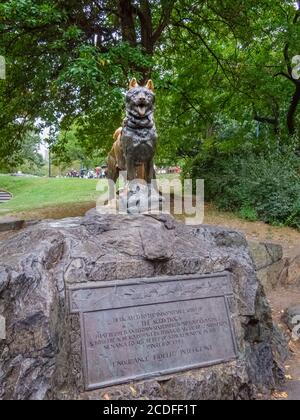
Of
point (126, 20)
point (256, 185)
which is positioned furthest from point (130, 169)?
point (126, 20)

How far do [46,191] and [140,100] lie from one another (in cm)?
1606

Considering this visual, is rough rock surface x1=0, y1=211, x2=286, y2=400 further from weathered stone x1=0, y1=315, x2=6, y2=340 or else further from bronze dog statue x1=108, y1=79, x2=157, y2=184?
bronze dog statue x1=108, y1=79, x2=157, y2=184

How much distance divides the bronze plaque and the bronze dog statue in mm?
1582

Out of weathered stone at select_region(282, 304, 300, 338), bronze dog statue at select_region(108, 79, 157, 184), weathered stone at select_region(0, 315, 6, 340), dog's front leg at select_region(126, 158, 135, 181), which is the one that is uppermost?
bronze dog statue at select_region(108, 79, 157, 184)

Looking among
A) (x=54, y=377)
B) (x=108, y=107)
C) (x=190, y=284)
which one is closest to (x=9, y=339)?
(x=54, y=377)

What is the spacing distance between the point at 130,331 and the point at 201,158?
10.3 meters

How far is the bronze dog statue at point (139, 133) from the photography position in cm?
440

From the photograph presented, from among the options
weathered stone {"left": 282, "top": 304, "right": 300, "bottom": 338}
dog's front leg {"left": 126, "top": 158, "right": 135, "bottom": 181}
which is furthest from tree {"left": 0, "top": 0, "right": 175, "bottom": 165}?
weathered stone {"left": 282, "top": 304, "right": 300, "bottom": 338}

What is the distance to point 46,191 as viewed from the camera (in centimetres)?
1972

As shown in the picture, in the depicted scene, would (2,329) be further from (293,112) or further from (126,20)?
(293,112)

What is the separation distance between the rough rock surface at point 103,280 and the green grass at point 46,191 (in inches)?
370

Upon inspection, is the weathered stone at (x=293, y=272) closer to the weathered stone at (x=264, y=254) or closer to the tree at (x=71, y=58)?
the weathered stone at (x=264, y=254)

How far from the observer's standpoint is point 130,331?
3402 mm

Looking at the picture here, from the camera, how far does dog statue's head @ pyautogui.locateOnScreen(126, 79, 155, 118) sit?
436 centimetres
